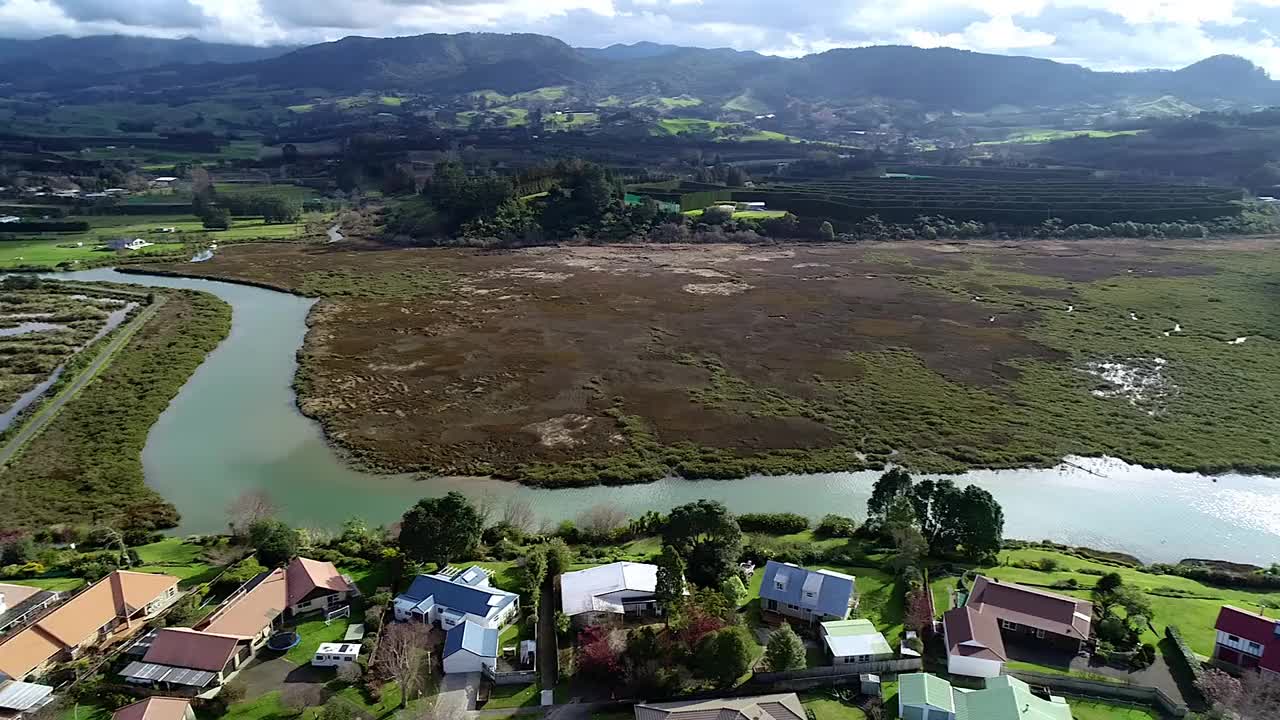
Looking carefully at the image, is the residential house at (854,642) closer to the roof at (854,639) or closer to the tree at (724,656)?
the roof at (854,639)

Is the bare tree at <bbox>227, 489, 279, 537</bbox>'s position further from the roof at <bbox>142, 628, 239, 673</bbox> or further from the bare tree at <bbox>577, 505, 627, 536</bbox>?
the bare tree at <bbox>577, 505, 627, 536</bbox>

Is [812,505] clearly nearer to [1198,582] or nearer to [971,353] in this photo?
[1198,582]

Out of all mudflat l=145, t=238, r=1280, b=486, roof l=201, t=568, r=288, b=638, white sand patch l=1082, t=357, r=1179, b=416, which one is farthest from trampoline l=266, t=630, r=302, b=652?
white sand patch l=1082, t=357, r=1179, b=416

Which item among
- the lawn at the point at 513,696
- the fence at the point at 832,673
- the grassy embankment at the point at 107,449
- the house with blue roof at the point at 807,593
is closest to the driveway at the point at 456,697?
the lawn at the point at 513,696

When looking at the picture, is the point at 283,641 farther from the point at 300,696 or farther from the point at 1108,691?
the point at 1108,691

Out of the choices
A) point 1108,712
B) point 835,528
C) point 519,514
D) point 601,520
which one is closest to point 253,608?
point 519,514

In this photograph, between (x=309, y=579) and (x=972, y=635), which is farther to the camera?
(x=309, y=579)
